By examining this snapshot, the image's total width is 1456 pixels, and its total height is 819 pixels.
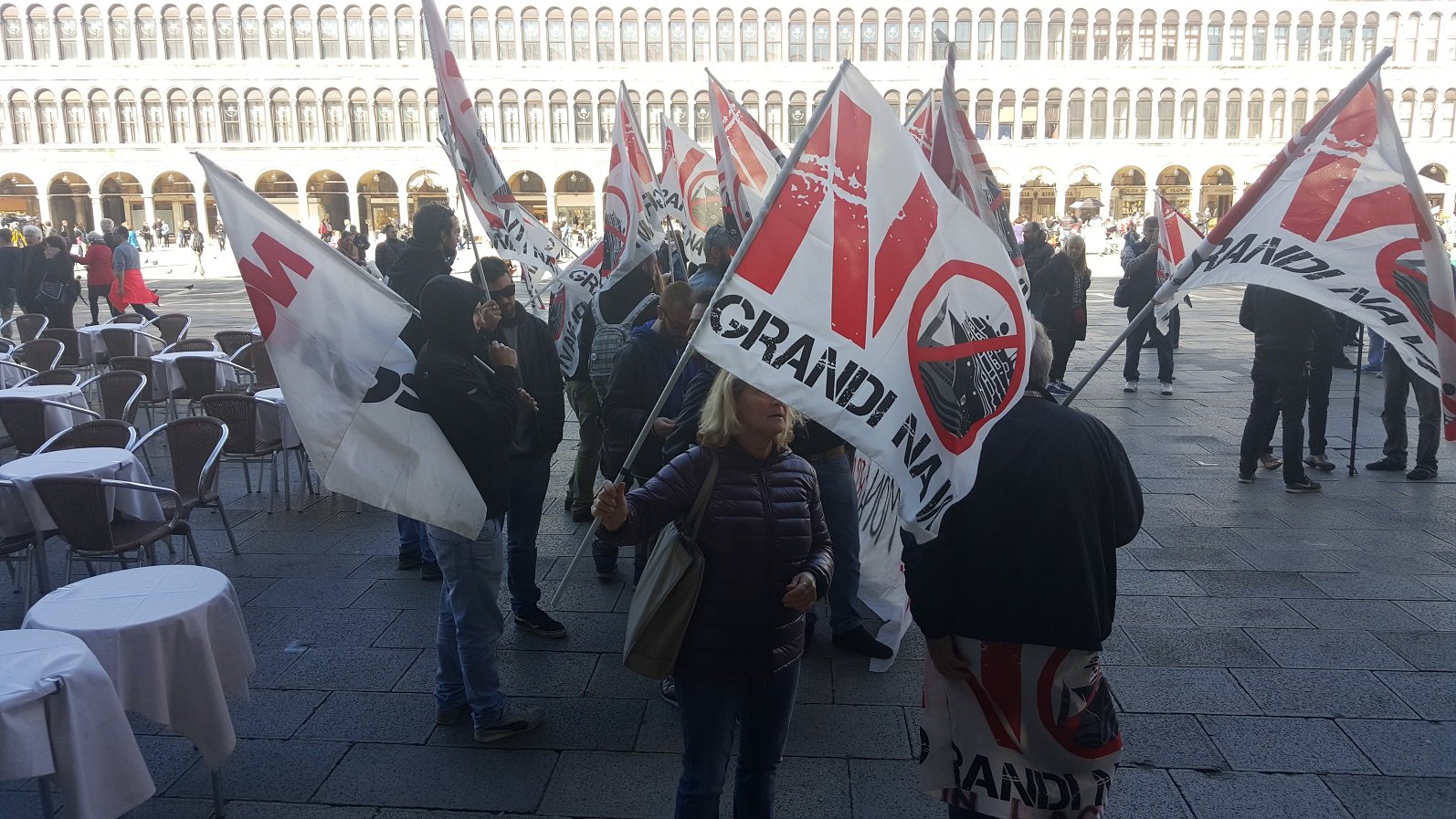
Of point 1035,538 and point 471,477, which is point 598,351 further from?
point 1035,538

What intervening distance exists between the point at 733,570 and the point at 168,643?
1943mm

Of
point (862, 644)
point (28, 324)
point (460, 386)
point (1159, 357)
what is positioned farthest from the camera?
point (28, 324)

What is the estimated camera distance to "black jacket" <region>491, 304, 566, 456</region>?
14.4 feet

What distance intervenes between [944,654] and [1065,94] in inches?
2311

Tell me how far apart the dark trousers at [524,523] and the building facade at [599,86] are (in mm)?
50668

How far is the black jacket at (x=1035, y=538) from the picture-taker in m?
2.29

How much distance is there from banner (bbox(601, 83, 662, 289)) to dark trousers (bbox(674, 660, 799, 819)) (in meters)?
3.16

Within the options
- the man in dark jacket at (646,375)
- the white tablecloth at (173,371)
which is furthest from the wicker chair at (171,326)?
the man in dark jacket at (646,375)

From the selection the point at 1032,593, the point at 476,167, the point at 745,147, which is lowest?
the point at 1032,593

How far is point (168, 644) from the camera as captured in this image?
125 inches

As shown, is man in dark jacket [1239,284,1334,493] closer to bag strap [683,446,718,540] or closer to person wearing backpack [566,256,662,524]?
person wearing backpack [566,256,662,524]

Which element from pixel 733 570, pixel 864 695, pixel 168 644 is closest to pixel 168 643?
pixel 168 644

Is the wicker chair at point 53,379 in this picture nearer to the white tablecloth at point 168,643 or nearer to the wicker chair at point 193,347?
the wicker chair at point 193,347

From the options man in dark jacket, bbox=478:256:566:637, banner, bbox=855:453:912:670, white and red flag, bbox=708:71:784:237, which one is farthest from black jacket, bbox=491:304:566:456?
white and red flag, bbox=708:71:784:237
